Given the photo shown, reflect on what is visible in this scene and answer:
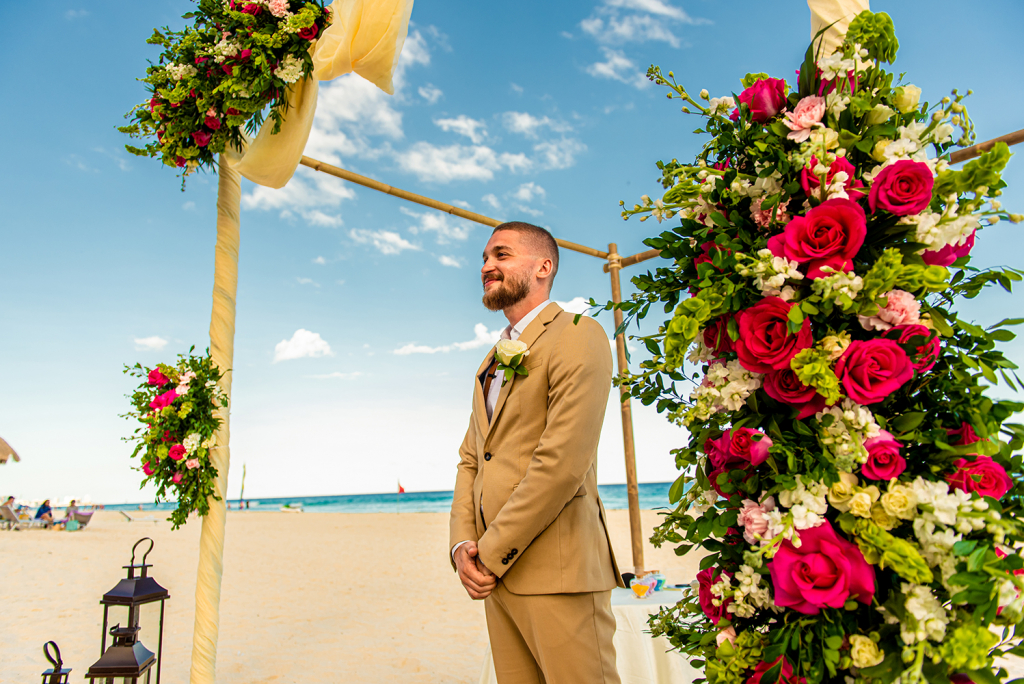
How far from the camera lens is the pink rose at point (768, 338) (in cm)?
86

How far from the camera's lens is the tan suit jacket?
4.85 feet

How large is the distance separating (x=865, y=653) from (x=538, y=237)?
1.51 m

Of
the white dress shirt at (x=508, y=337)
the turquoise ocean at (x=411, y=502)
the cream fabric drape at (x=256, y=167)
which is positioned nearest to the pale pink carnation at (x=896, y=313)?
the white dress shirt at (x=508, y=337)

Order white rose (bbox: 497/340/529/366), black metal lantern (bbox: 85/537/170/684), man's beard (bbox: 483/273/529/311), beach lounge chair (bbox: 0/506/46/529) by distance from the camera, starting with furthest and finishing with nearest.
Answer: beach lounge chair (bbox: 0/506/46/529) < man's beard (bbox: 483/273/529/311) < black metal lantern (bbox: 85/537/170/684) < white rose (bbox: 497/340/529/366)

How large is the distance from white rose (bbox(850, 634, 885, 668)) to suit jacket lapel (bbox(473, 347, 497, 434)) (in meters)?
1.14

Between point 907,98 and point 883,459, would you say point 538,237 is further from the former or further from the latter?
point 883,459

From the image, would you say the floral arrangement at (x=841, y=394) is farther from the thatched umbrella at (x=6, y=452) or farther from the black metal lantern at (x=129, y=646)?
the thatched umbrella at (x=6, y=452)

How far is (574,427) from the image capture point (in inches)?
59.9

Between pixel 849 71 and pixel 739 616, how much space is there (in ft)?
3.10

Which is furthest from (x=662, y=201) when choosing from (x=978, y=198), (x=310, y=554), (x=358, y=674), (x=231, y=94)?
(x=310, y=554)

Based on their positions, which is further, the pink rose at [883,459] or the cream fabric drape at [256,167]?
the cream fabric drape at [256,167]

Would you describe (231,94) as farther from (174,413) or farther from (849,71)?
(849,71)

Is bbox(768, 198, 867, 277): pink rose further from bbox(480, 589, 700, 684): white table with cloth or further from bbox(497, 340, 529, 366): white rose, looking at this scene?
bbox(480, 589, 700, 684): white table with cloth

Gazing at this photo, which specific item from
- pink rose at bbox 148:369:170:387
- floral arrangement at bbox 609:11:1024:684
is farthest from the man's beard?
pink rose at bbox 148:369:170:387
